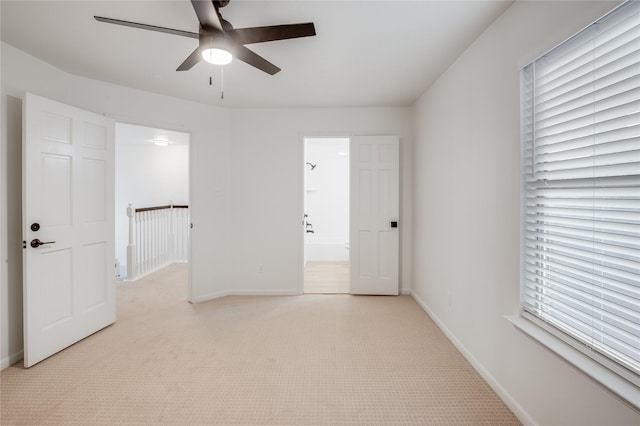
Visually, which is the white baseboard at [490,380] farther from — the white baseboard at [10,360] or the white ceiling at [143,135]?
the white ceiling at [143,135]

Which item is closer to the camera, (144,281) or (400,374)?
(400,374)

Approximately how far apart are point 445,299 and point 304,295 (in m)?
1.82

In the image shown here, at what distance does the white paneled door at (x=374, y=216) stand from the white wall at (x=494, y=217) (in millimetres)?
754

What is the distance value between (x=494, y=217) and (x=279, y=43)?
6.68ft

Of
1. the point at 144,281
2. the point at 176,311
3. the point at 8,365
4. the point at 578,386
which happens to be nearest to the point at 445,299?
the point at 578,386

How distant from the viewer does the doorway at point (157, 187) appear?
5.62m

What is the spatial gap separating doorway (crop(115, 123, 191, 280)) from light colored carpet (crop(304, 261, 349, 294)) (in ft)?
8.39

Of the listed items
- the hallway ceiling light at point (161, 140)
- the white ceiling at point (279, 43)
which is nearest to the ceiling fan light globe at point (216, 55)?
the white ceiling at point (279, 43)

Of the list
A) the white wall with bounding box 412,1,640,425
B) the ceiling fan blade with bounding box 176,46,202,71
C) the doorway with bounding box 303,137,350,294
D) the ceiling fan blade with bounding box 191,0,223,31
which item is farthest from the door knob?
the doorway with bounding box 303,137,350,294

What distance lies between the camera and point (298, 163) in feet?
12.8

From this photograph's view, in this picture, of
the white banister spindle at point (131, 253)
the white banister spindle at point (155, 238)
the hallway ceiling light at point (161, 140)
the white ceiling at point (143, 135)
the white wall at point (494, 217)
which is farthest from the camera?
the hallway ceiling light at point (161, 140)

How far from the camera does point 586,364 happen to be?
127 centimetres

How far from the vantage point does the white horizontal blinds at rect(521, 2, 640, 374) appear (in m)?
1.13

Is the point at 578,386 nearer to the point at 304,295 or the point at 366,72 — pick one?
the point at 366,72
